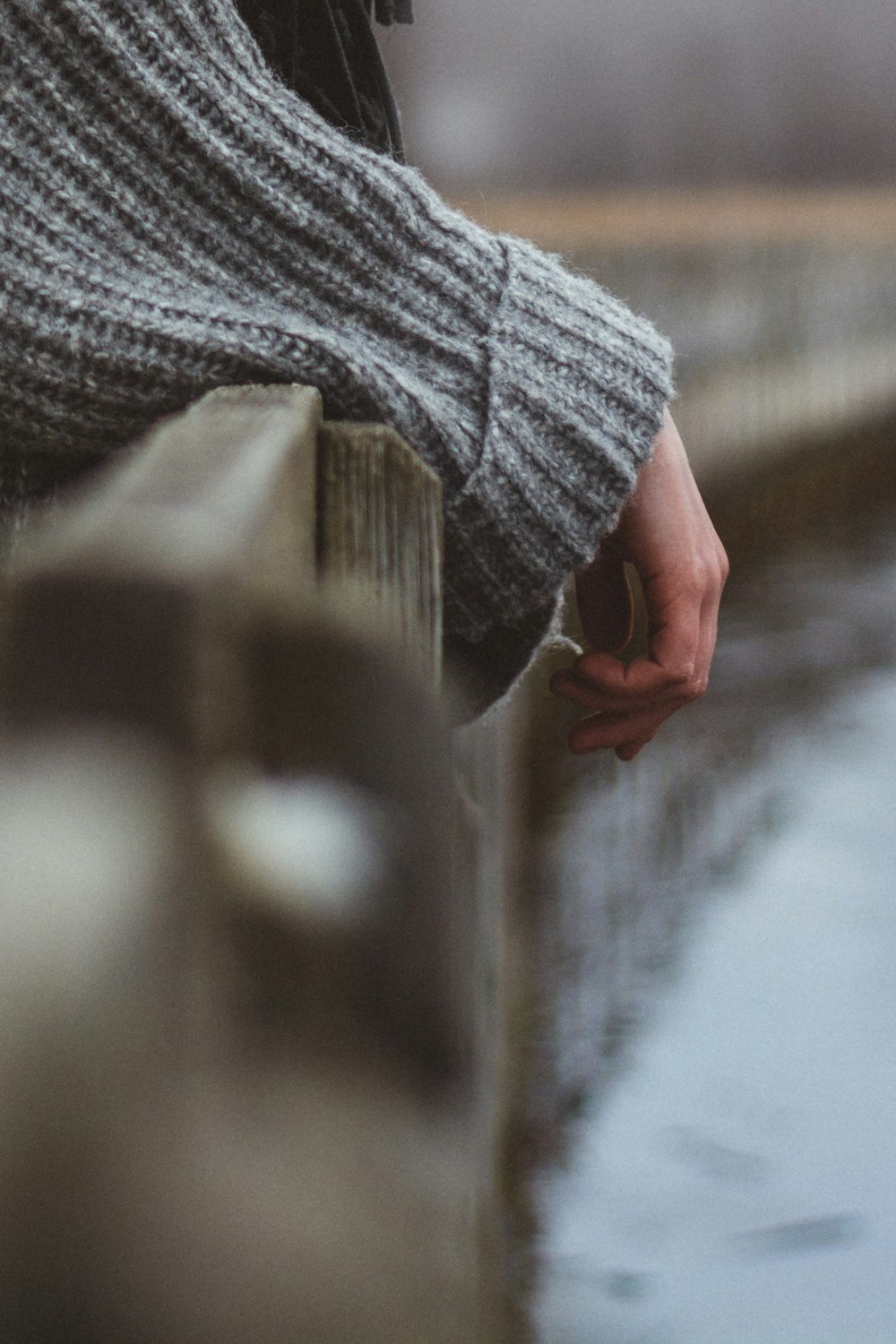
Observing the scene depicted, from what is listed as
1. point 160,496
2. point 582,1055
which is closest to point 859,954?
point 582,1055

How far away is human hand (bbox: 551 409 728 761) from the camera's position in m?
0.83

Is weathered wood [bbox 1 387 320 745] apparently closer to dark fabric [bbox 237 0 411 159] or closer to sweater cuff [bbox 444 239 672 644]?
sweater cuff [bbox 444 239 672 644]

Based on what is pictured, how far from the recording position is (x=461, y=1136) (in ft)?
0.91

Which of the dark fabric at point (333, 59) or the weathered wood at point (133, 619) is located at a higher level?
→ the dark fabric at point (333, 59)

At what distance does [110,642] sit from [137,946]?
0.04m

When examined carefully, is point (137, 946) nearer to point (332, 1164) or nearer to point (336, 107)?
point (332, 1164)

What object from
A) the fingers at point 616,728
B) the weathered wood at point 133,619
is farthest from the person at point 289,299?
the weathered wood at point 133,619

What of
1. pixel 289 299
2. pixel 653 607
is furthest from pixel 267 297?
pixel 653 607

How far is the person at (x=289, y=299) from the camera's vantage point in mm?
703

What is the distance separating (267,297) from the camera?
0.74 metres

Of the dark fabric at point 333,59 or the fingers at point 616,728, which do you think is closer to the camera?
the dark fabric at point 333,59

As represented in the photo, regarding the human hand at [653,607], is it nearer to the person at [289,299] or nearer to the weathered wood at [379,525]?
the person at [289,299]

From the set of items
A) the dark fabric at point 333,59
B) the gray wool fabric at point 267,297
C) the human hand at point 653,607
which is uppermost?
the dark fabric at point 333,59

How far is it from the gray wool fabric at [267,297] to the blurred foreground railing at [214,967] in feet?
1.47
